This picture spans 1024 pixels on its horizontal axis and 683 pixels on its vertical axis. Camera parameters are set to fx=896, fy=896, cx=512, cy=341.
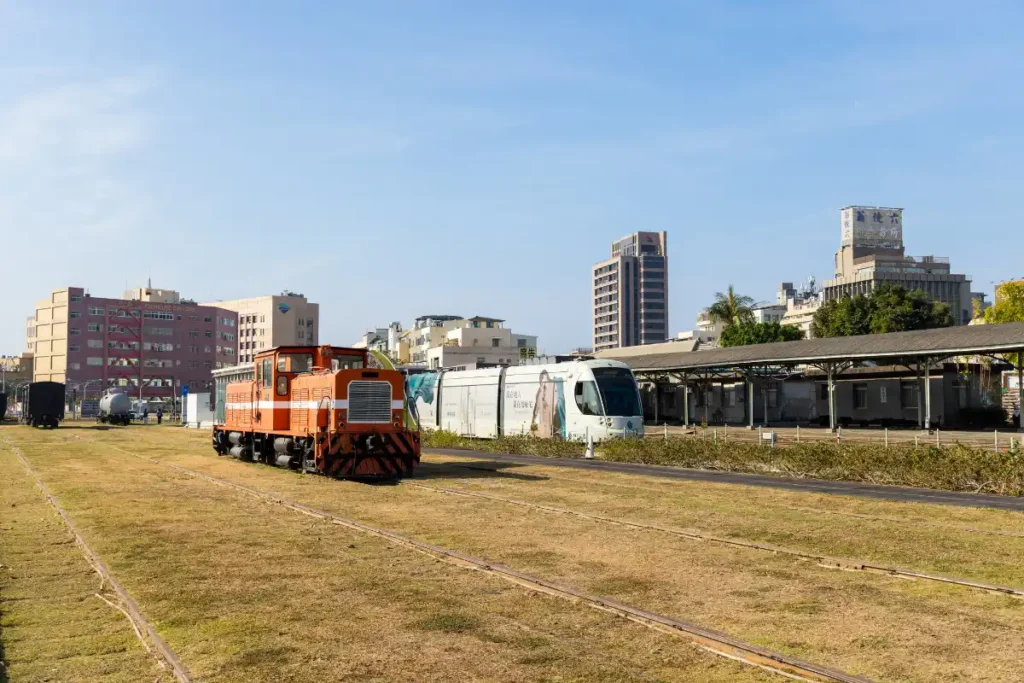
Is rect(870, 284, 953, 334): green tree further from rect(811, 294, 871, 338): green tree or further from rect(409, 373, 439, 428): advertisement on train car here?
rect(409, 373, 439, 428): advertisement on train car

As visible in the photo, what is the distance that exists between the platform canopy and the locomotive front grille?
2636 cm

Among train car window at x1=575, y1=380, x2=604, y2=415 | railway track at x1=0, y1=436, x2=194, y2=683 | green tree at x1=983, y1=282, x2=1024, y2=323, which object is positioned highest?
green tree at x1=983, y1=282, x2=1024, y2=323

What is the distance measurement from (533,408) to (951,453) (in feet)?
65.1

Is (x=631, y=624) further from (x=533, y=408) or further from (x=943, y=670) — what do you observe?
(x=533, y=408)

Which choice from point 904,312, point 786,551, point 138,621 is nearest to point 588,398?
point 786,551

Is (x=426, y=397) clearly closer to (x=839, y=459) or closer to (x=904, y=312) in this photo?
(x=839, y=459)

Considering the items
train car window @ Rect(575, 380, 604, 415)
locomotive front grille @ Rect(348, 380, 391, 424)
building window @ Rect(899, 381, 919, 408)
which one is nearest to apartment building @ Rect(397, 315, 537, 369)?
building window @ Rect(899, 381, 919, 408)

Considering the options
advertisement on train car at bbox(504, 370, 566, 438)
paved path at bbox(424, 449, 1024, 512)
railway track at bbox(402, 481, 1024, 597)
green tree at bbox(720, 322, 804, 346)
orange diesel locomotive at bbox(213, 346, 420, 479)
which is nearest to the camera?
railway track at bbox(402, 481, 1024, 597)

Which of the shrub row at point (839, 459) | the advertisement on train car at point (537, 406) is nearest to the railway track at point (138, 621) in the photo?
the shrub row at point (839, 459)

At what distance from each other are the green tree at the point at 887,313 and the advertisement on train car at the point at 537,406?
55512 millimetres

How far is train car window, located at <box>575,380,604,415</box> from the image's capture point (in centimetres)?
3694

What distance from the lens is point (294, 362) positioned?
28422mm

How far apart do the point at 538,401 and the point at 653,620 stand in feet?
105

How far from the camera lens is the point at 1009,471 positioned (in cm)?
2225
